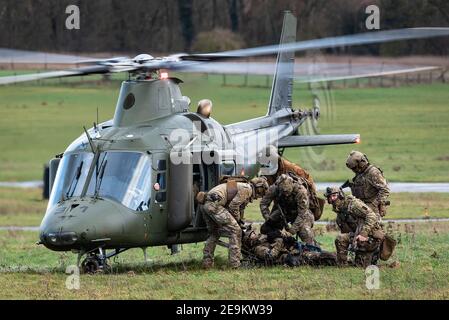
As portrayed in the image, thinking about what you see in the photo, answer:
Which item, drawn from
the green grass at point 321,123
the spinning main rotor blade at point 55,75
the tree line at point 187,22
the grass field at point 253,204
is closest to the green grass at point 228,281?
the grass field at point 253,204

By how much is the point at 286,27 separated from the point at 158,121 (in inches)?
281

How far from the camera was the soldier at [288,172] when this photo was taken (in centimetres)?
1805

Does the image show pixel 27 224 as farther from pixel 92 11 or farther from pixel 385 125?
pixel 385 125

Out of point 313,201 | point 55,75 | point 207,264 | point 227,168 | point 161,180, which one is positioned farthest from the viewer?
point 227,168

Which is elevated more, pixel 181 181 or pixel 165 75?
pixel 165 75

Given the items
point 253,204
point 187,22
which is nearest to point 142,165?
point 253,204

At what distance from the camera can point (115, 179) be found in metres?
16.9

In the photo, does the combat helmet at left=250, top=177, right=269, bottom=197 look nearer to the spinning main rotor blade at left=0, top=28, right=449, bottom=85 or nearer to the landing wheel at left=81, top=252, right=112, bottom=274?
the spinning main rotor blade at left=0, top=28, right=449, bottom=85

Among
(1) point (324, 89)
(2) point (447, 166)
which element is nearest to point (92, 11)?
(1) point (324, 89)

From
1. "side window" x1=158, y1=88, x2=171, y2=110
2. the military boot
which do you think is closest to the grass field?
the military boot

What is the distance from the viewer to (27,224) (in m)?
30.4

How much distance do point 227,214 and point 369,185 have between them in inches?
89.6

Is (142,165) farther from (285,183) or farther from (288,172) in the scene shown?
(288,172)
